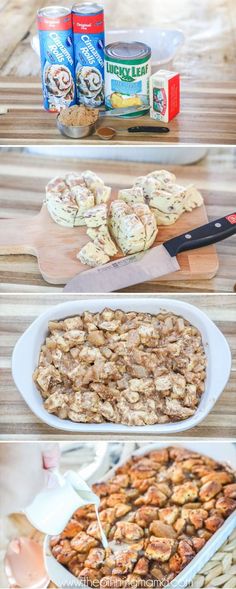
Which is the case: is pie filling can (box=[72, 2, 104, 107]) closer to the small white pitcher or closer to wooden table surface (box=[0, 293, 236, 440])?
wooden table surface (box=[0, 293, 236, 440])

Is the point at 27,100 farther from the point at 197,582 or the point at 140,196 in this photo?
the point at 197,582

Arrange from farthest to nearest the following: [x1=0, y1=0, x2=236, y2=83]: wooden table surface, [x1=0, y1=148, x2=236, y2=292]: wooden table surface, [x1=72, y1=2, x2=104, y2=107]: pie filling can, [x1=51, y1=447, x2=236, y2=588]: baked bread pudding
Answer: [x1=0, y1=0, x2=236, y2=83]: wooden table surface, [x1=72, y1=2, x2=104, y2=107]: pie filling can, [x1=51, y1=447, x2=236, y2=588]: baked bread pudding, [x1=0, y1=148, x2=236, y2=292]: wooden table surface

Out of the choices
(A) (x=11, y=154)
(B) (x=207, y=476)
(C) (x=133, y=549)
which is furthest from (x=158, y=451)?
(A) (x=11, y=154)

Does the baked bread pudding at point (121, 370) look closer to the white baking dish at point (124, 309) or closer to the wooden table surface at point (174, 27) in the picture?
the white baking dish at point (124, 309)

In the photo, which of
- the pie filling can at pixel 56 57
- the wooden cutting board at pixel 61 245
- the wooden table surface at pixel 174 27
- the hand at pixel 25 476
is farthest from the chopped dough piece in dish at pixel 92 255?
the wooden table surface at pixel 174 27

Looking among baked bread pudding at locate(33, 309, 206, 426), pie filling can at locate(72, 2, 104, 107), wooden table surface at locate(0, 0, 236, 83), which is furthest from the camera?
wooden table surface at locate(0, 0, 236, 83)

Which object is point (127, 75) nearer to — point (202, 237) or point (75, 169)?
point (75, 169)

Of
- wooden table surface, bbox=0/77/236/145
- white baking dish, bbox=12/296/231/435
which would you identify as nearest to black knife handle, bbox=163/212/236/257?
white baking dish, bbox=12/296/231/435
